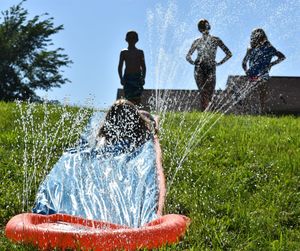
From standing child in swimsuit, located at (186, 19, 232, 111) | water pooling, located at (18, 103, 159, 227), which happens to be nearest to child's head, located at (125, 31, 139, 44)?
standing child in swimsuit, located at (186, 19, 232, 111)

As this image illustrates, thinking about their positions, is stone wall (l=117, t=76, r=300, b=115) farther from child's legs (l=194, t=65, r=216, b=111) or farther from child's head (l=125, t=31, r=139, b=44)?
child's head (l=125, t=31, r=139, b=44)

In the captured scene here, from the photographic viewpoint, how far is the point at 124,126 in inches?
306

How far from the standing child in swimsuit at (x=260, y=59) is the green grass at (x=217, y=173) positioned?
1.57 m

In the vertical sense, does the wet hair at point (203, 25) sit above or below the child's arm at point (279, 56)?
above

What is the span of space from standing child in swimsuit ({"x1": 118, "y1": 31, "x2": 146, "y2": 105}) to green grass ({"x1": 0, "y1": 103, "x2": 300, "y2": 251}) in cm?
148

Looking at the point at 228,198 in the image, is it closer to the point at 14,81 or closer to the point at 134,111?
the point at 134,111

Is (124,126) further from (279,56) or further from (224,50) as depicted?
(279,56)

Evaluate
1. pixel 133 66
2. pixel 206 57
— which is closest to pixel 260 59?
pixel 206 57

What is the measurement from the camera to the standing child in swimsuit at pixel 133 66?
9594mm

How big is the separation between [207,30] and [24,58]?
14.5 m

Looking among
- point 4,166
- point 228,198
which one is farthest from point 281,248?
point 4,166

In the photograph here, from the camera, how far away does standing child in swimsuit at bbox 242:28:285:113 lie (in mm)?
9523

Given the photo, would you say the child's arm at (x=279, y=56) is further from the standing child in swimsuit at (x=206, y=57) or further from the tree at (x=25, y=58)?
the tree at (x=25, y=58)

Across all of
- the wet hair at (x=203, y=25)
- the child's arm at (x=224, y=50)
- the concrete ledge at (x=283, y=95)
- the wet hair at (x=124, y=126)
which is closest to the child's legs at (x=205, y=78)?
the child's arm at (x=224, y=50)
